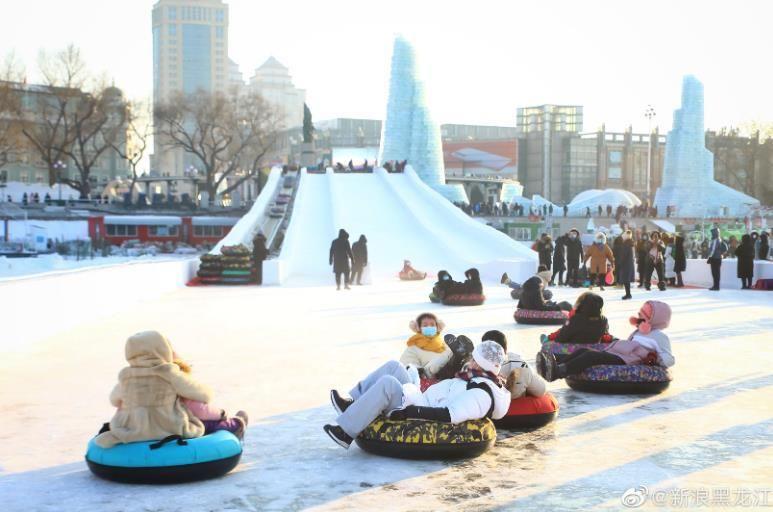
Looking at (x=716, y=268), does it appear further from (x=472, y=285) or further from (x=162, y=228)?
(x=162, y=228)

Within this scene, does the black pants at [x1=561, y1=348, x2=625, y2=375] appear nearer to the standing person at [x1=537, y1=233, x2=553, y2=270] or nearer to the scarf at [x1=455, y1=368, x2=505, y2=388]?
the scarf at [x1=455, y1=368, x2=505, y2=388]

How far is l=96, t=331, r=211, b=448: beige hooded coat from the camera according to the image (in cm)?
514

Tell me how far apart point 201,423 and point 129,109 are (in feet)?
186

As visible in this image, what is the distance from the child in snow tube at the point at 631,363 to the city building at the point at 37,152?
154 feet

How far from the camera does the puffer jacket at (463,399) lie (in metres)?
5.73

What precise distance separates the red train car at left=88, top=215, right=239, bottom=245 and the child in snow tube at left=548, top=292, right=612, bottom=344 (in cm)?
4560

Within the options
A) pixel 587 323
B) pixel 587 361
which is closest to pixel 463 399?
pixel 587 361

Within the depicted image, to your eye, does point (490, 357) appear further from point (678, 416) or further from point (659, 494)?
point (678, 416)

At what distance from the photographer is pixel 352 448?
6.09 meters

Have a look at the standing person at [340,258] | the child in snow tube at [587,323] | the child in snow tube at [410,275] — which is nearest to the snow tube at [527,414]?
the child in snow tube at [587,323]

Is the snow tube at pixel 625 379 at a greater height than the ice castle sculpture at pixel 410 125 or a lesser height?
lesser

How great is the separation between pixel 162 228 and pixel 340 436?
161ft

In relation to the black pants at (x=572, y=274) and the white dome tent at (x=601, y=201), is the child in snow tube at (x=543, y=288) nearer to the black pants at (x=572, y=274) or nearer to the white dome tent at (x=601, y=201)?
the black pants at (x=572, y=274)

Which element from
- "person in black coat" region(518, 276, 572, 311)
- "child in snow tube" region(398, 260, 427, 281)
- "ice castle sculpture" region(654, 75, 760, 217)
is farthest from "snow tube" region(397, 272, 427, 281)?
"ice castle sculpture" region(654, 75, 760, 217)
